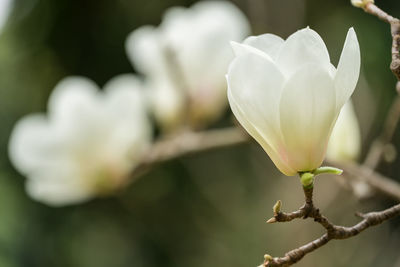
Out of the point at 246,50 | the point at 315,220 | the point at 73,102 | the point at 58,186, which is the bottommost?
the point at 58,186

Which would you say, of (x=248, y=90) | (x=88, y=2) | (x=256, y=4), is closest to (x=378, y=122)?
(x=256, y=4)

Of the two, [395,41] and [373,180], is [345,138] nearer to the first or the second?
[373,180]

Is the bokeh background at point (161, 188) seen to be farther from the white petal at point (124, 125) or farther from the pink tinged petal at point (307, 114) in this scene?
the pink tinged petal at point (307, 114)

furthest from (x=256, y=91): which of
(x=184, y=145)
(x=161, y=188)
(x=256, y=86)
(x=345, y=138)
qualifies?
(x=161, y=188)

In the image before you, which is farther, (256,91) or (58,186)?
(58,186)

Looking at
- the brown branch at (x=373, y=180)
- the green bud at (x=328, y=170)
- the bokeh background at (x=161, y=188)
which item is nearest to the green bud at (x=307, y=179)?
the green bud at (x=328, y=170)

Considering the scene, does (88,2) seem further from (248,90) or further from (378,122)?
(248,90)
